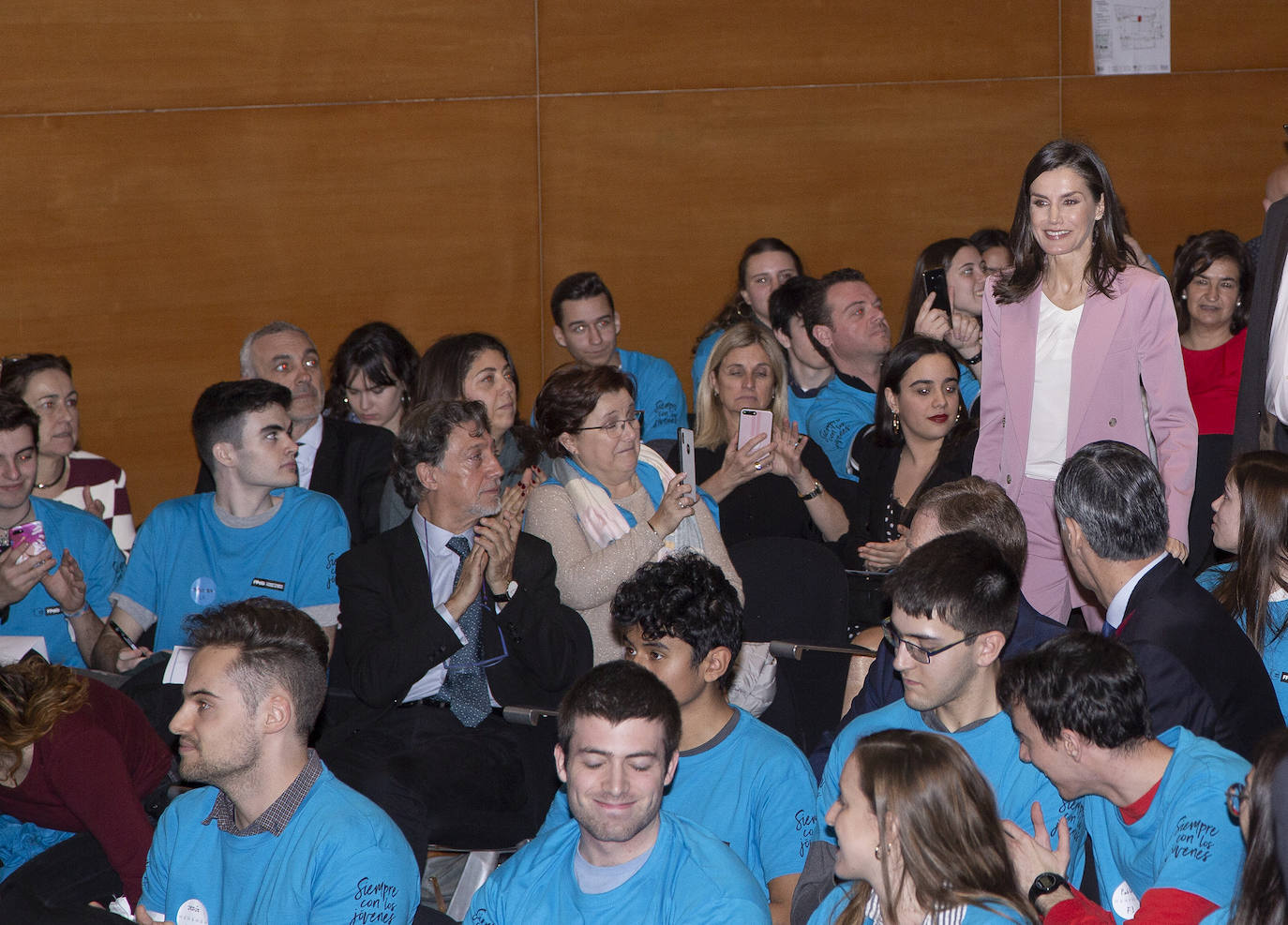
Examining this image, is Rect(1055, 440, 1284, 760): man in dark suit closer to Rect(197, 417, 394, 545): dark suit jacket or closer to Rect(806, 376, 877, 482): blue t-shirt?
Rect(806, 376, 877, 482): blue t-shirt

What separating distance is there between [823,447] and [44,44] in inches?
136

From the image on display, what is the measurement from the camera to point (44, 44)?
17.4ft

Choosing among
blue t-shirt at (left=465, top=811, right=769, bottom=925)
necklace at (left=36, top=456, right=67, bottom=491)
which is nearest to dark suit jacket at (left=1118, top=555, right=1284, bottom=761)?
blue t-shirt at (left=465, top=811, right=769, bottom=925)

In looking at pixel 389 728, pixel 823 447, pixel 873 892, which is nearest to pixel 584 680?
pixel 873 892

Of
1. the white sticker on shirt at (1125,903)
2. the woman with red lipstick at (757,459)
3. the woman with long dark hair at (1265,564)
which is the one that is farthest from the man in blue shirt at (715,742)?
the woman with red lipstick at (757,459)

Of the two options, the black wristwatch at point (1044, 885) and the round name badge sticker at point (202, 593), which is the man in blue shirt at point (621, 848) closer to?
the black wristwatch at point (1044, 885)

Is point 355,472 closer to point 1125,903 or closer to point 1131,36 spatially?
point 1125,903

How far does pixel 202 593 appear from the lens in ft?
12.3

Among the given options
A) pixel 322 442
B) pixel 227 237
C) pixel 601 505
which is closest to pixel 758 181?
pixel 227 237

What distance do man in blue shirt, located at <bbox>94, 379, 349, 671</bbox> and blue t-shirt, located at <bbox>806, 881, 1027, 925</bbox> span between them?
6.33 ft

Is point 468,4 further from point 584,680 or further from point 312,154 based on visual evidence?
point 584,680

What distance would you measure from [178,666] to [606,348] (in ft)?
8.57

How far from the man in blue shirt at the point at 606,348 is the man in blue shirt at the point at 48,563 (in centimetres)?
197

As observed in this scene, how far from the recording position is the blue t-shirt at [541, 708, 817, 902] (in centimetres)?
250
